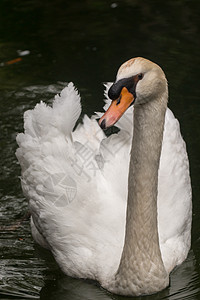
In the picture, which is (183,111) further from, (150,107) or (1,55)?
(150,107)

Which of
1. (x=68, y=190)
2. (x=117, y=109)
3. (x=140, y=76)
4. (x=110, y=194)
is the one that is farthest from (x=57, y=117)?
(x=117, y=109)

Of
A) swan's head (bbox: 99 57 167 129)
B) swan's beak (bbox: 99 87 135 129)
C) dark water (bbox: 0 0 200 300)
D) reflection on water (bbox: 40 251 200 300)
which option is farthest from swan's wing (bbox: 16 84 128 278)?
swan's beak (bbox: 99 87 135 129)

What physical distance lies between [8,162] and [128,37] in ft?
13.5

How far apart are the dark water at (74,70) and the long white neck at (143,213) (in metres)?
0.20

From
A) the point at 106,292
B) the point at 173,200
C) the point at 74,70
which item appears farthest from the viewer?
the point at 74,70

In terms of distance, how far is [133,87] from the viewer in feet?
14.3

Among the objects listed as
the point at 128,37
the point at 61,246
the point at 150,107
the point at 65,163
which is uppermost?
the point at 150,107

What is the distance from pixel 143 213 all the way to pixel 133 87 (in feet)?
3.70

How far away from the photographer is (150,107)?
4586mm

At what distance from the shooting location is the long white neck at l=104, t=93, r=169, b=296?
4.68 meters

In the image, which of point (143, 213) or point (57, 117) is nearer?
point (143, 213)

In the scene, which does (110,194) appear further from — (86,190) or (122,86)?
(122,86)

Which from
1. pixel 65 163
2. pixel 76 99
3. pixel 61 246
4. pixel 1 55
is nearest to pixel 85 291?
pixel 61 246

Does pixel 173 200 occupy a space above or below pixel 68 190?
below
